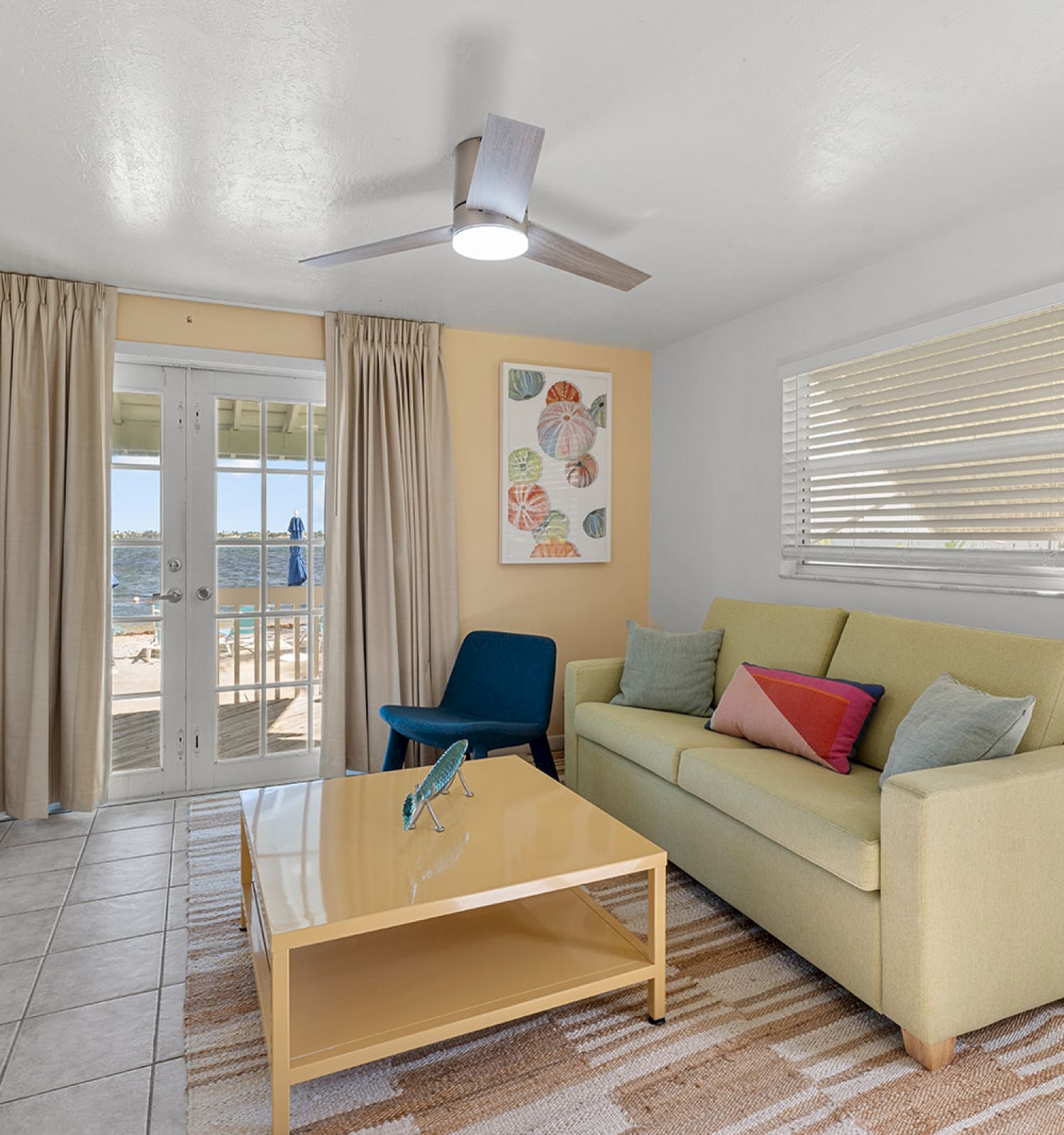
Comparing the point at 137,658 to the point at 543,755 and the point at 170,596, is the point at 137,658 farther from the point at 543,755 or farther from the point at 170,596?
the point at 543,755

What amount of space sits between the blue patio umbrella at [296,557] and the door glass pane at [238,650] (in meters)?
0.28

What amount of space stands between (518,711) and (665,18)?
2735 mm

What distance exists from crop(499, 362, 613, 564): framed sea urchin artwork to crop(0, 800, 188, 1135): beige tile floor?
7.47 feet

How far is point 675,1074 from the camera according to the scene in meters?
1.71

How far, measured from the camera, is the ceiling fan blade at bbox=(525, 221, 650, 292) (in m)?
2.24

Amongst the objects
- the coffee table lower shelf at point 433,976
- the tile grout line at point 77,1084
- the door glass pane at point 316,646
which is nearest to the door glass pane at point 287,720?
the door glass pane at point 316,646

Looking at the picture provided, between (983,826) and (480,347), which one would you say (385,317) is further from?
(983,826)

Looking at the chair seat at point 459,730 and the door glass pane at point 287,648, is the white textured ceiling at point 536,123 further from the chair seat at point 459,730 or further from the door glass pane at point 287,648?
the chair seat at point 459,730

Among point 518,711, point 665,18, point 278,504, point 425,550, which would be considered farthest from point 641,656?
point 665,18

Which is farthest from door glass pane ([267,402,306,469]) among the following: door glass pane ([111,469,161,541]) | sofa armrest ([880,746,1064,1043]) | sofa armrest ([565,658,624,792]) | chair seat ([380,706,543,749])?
sofa armrest ([880,746,1064,1043])

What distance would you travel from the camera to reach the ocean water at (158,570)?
11.7 feet

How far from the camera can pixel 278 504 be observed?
3828 millimetres

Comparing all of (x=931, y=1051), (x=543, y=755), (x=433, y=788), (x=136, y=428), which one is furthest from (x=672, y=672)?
(x=136, y=428)

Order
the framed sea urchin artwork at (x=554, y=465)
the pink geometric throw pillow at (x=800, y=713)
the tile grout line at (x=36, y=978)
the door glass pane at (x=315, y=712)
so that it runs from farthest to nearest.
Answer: the framed sea urchin artwork at (x=554, y=465) < the door glass pane at (x=315, y=712) < the pink geometric throw pillow at (x=800, y=713) < the tile grout line at (x=36, y=978)
